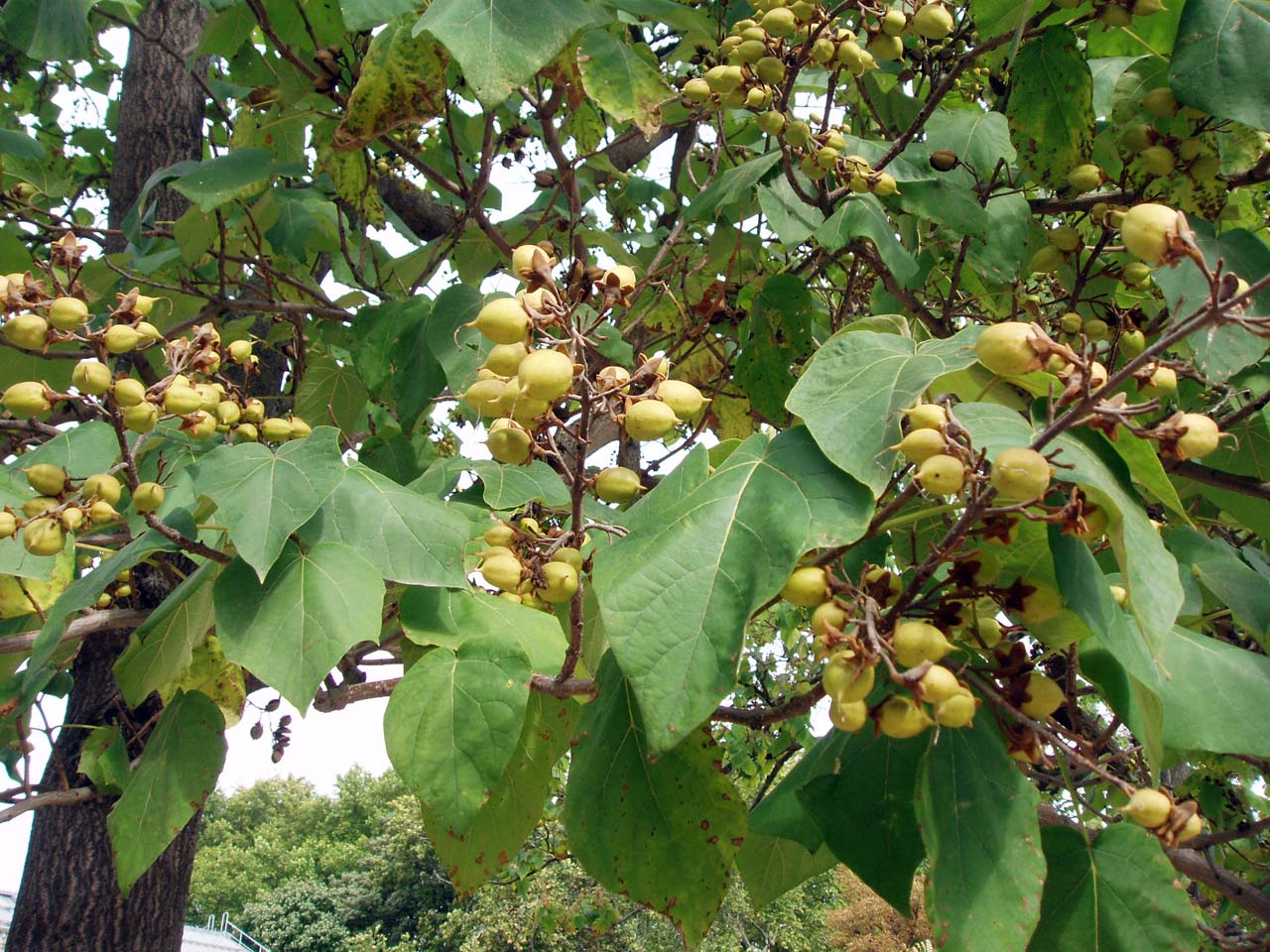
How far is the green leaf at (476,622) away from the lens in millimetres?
1534

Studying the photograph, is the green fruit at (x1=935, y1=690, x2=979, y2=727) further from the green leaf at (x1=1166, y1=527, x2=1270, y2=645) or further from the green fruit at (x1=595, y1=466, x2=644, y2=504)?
the green leaf at (x1=1166, y1=527, x2=1270, y2=645)

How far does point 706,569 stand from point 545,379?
0.85 ft

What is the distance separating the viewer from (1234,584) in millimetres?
1603

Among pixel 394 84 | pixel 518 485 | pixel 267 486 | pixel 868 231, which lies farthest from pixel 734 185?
pixel 267 486

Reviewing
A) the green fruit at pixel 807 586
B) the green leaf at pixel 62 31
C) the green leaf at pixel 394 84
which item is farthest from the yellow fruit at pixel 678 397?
the green leaf at pixel 62 31

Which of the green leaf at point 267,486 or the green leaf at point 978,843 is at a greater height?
the green leaf at point 267,486

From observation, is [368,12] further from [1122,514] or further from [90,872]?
[90,872]

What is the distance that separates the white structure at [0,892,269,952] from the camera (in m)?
21.0

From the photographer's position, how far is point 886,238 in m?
2.26

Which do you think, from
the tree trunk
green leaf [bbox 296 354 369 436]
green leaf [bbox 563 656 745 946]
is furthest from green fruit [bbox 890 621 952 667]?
the tree trunk

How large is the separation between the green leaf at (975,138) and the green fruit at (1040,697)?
1.61m

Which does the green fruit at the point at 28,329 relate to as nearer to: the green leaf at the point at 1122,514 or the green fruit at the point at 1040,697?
the green leaf at the point at 1122,514

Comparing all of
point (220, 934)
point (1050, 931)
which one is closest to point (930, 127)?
point (1050, 931)

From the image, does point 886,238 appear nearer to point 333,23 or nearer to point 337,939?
A: point 333,23
